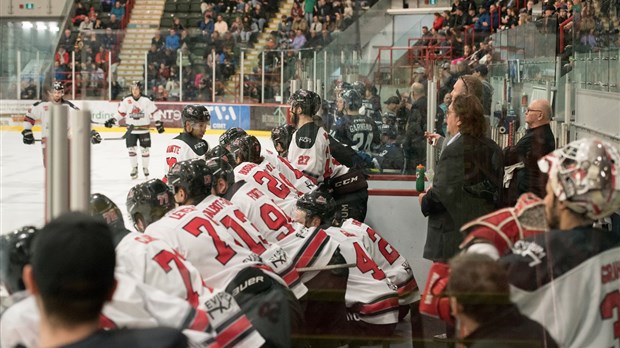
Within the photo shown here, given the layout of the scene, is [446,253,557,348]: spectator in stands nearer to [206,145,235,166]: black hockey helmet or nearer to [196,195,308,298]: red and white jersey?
[196,195,308,298]: red and white jersey

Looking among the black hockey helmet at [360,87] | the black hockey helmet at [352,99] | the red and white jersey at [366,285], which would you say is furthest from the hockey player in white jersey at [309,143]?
the red and white jersey at [366,285]

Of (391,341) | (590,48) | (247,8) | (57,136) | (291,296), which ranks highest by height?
(247,8)

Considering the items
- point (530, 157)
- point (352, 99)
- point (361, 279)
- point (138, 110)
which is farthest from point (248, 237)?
point (138, 110)

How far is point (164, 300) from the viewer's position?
184 cm

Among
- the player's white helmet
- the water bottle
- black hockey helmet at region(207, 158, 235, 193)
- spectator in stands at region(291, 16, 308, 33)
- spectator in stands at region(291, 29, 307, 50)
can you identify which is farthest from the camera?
spectator in stands at region(291, 16, 308, 33)

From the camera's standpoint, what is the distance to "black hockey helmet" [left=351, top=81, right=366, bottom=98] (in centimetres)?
441

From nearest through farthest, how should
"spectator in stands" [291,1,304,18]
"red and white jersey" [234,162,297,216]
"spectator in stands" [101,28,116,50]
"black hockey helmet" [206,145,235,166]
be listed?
"black hockey helmet" [206,145,235,166]
"red and white jersey" [234,162,297,216]
"spectator in stands" [101,28,116,50]
"spectator in stands" [291,1,304,18]

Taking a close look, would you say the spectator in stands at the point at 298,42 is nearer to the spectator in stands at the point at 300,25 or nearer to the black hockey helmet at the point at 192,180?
the spectator in stands at the point at 300,25

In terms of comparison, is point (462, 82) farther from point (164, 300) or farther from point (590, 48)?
point (164, 300)

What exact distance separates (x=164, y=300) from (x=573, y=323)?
0.76 m

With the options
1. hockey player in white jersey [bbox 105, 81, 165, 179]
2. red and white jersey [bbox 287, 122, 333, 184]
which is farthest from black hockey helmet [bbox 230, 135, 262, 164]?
red and white jersey [bbox 287, 122, 333, 184]

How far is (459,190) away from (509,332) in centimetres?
63

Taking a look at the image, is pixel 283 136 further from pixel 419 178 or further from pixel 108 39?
pixel 108 39

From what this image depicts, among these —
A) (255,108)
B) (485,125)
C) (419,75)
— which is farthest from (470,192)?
(255,108)
